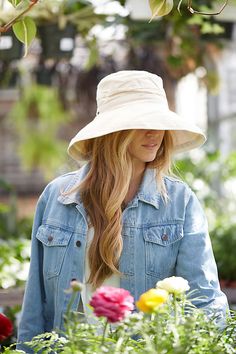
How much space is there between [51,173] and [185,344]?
13.5m

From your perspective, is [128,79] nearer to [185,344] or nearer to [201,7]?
[185,344]

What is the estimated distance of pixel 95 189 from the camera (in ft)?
8.21

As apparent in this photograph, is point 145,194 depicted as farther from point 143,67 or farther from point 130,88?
point 143,67

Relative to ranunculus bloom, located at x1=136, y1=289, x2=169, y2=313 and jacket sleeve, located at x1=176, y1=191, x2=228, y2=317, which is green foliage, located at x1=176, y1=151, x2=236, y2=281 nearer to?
jacket sleeve, located at x1=176, y1=191, x2=228, y2=317

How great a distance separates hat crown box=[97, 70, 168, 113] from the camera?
246cm

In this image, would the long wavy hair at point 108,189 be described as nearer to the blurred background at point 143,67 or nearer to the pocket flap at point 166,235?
the pocket flap at point 166,235

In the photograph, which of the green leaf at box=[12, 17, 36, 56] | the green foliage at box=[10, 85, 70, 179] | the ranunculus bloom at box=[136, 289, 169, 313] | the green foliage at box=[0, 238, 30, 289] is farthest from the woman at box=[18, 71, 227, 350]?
the green foliage at box=[10, 85, 70, 179]

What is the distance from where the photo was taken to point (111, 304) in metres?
1.54

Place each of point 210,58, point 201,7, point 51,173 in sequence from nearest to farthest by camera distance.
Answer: point 201,7
point 210,58
point 51,173

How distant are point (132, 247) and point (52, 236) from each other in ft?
0.73

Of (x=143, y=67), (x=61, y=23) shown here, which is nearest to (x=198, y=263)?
(x=61, y=23)

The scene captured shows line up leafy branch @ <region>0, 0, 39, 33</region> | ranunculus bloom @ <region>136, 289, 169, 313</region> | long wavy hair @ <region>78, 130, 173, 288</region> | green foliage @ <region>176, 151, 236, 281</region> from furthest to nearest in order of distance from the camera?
green foliage @ <region>176, 151, 236, 281</region> → long wavy hair @ <region>78, 130, 173, 288</region> → leafy branch @ <region>0, 0, 39, 33</region> → ranunculus bloom @ <region>136, 289, 169, 313</region>

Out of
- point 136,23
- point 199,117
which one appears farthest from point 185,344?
point 199,117

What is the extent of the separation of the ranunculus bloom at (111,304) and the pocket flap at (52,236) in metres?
0.90
